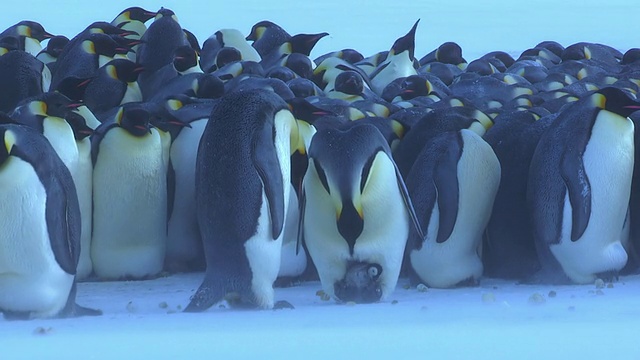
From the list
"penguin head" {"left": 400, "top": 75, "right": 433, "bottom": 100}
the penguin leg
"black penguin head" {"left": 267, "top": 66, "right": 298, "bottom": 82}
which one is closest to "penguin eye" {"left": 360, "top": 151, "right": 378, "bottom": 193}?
the penguin leg

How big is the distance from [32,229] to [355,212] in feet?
3.65

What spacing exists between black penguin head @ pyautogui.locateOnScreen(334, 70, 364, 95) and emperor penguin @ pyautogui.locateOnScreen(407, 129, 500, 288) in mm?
2265

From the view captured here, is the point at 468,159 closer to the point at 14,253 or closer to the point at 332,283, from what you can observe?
the point at 332,283

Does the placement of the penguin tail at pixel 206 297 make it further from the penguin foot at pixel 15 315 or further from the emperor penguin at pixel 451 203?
the emperor penguin at pixel 451 203

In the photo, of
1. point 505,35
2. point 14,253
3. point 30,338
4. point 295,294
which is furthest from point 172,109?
point 505,35

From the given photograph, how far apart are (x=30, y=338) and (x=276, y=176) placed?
106cm

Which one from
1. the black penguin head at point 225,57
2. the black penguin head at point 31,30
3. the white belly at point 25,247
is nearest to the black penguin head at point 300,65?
the black penguin head at point 225,57

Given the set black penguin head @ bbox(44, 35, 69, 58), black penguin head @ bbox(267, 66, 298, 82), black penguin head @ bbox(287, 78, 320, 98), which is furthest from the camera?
black penguin head @ bbox(44, 35, 69, 58)

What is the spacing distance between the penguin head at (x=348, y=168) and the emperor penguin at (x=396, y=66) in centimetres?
430

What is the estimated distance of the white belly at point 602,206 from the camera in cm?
490

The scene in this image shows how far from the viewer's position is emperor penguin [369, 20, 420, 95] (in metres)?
8.97

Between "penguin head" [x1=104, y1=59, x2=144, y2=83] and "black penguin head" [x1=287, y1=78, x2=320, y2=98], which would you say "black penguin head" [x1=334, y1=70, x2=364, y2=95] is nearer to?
"black penguin head" [x1=287, y1=78, x2=320, y2=98]

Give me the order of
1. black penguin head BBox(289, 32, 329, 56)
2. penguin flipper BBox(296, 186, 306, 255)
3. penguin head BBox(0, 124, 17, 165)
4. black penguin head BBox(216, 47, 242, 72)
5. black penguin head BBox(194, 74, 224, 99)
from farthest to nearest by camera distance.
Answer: black penguin head BBox(289, 32, 329, 56) < black penguin head BBox(216, 47, 242, 72) < black penguin head BBox(194, 74, 224, 99) < penguin flipper BBox(296, 186, 306, 255) < penguin head BBox(0, 124, 17, 165)

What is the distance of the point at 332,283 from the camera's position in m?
4.65
